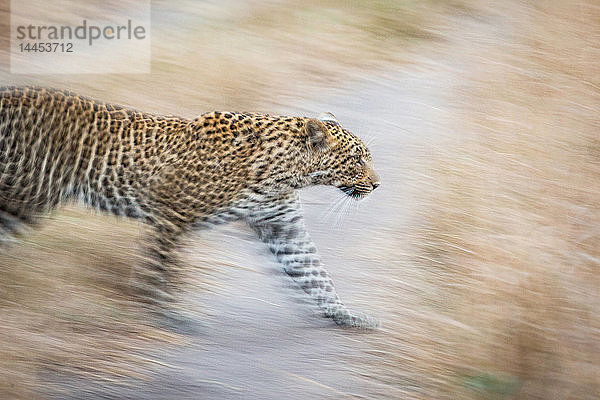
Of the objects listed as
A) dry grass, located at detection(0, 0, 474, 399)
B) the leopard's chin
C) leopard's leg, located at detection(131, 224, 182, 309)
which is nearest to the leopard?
leopard's leg, located at detection(131, 224, 182, 309)

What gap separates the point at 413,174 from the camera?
1058 centimetres

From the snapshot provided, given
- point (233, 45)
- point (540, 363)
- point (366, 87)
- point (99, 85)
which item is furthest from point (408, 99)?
point (540, 363)

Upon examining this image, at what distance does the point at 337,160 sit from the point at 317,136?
27 centimetres

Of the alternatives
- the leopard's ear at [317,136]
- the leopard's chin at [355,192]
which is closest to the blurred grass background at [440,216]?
the leopard's chin at [355,192]

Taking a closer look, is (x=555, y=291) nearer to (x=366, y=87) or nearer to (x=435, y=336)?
(x=435, y=336)

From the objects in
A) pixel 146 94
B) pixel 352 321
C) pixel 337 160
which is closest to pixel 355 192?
pixel 337 160

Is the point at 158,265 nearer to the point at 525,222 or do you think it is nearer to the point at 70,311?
the point at 70,311

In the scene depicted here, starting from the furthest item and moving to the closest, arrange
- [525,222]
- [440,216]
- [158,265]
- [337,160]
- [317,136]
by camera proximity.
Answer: [440,216] → [525,222] → [337,160] → [317,136] → [158,265]

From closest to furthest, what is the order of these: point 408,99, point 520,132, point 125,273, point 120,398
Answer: point 120,398, point 125,273, point 520,132, point 408,99

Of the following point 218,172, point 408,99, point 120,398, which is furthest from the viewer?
point 408,99

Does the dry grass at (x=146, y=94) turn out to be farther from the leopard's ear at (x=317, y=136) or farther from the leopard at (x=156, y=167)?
the leopard's ear at (x=317, y=136)

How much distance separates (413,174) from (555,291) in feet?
11.4

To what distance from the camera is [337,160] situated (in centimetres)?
788

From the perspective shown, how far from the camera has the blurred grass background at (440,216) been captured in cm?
698
